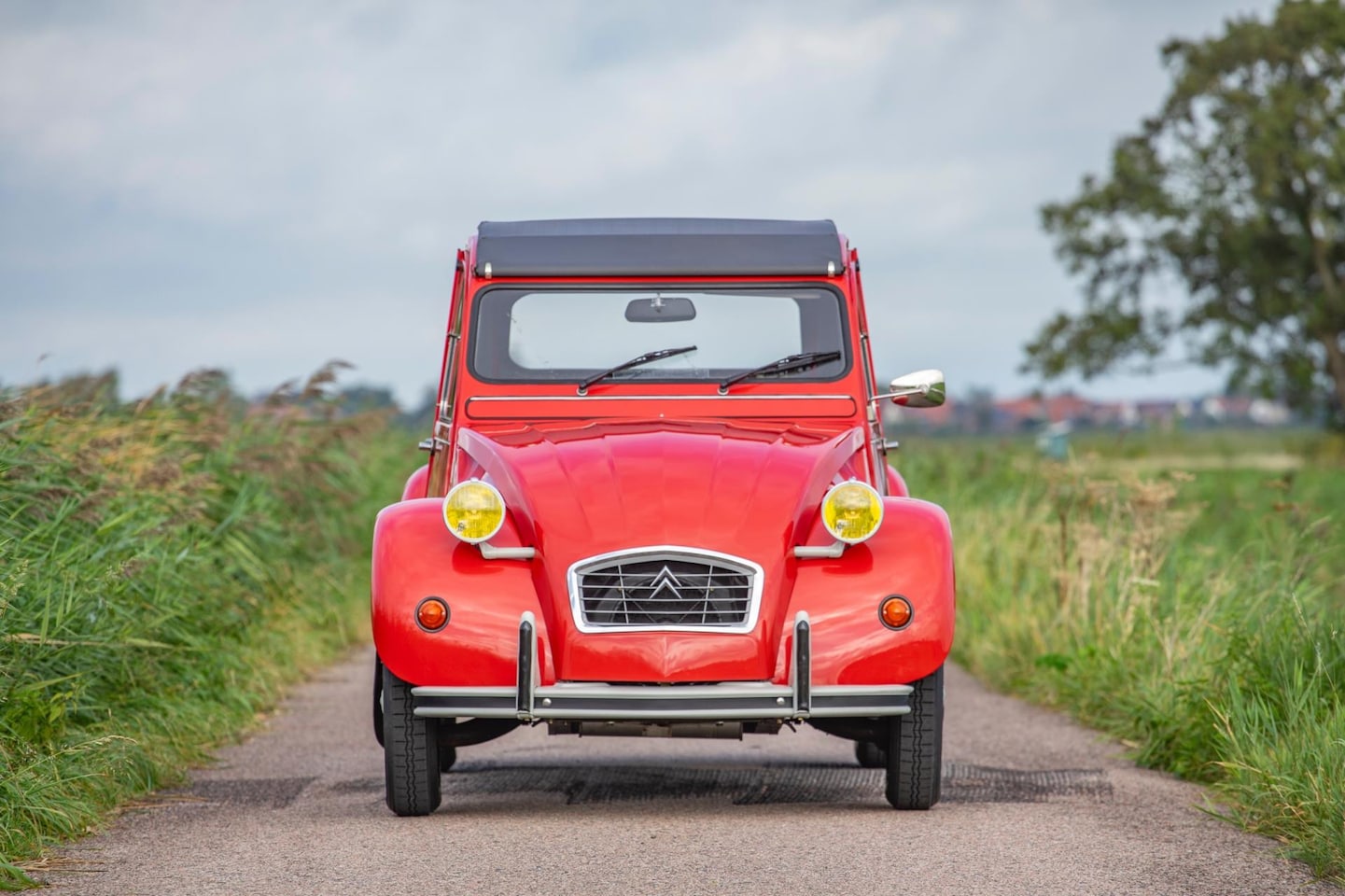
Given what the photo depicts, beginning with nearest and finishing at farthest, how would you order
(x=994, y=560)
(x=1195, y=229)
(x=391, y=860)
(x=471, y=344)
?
1. (x=391, y=860)
2. (x=471, y=344)
3. (x=994, y=560)
4. (x=1195, y=229)

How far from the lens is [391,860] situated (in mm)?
5645

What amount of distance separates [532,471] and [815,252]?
6.73ft

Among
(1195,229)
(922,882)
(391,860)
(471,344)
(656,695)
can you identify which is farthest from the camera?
(1195,229)

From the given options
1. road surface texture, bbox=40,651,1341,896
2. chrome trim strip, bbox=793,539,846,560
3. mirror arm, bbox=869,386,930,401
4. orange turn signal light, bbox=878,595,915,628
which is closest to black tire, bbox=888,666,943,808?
road surface texture, bbox=40,651,1341,896

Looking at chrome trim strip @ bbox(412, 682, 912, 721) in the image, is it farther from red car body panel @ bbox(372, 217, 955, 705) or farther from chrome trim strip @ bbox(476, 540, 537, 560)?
chrome trim strip @ bbox(476, 540, 537, 560)

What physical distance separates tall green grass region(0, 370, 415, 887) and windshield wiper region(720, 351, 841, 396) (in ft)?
9.45

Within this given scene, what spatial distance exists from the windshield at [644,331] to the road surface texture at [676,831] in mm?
1743

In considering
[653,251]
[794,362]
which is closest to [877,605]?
[794,362]

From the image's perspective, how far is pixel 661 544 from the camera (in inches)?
243

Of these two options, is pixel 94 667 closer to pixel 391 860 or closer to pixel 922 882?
pixel 391 860

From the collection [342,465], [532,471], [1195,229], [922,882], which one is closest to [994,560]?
[342,465]

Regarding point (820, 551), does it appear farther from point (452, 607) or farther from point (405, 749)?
point (405, 749)

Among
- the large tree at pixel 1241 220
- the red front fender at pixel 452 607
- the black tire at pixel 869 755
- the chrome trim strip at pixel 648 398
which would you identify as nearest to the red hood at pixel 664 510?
the red front fender at pixel 452 607

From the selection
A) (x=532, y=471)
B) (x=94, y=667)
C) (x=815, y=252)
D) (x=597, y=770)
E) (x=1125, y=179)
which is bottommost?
(x=597, y=770)
